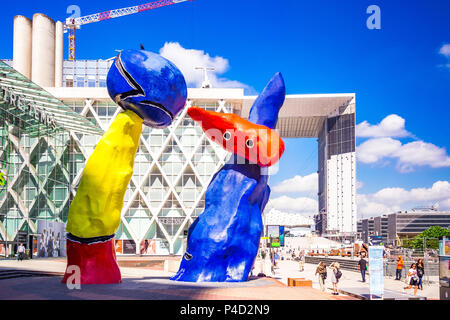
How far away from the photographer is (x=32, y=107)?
3694 centimetres

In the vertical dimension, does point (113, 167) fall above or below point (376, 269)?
above

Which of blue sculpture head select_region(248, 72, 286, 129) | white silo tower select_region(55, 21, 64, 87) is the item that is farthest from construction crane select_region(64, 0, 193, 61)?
blue sculpture head select_region(248, 72, 286, 129)

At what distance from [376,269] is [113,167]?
363 inches

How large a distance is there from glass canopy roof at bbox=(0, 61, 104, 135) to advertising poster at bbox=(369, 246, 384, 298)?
25.2m

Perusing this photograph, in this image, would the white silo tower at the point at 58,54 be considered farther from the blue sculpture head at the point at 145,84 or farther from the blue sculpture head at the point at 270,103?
the blue sculpture head at the point at 145,84

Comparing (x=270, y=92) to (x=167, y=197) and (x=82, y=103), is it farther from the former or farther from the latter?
(x=82, y=103)

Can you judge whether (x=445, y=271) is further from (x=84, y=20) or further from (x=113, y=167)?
(x=84, y=20)

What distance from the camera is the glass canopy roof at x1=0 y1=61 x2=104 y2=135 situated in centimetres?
3233

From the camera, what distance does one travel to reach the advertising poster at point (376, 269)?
15773mm

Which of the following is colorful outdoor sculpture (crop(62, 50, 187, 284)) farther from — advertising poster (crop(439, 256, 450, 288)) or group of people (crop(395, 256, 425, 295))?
group of people (crop(395, 256, 425, 295))

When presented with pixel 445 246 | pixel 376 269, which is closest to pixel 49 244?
pixel 376 269

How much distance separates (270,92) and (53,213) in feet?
95.2
